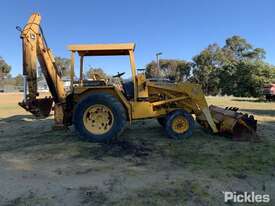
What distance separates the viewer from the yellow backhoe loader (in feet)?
25.4

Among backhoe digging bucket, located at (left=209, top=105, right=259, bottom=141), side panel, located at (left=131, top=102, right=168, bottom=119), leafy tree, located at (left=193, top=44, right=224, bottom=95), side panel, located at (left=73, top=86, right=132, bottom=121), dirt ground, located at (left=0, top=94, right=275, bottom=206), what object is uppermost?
leafy tree, located at (left=193, top=44, right=224, bottom=95)

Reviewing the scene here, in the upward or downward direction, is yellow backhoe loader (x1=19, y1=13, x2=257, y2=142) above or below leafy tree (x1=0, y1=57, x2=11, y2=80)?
below

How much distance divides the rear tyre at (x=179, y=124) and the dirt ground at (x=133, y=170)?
24 cm

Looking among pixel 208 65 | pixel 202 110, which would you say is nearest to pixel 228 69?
pixel 208 65

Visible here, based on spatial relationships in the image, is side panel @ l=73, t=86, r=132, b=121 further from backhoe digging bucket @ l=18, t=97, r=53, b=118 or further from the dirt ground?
backhoe digging bucket @ l=18, t=97, r=53, b=118

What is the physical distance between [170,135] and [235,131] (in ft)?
5.38

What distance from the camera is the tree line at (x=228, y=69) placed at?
47188mm

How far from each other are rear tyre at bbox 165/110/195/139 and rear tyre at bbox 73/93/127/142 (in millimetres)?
1203

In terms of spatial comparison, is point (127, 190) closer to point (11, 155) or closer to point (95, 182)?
point (95, 182)

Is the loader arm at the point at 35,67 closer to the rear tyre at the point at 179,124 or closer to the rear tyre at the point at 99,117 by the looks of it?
the rear tyre at the point at 99,117

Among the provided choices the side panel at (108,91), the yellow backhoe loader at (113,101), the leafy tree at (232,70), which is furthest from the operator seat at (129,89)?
the leafy tree at (232,70)

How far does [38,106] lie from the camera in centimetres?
912

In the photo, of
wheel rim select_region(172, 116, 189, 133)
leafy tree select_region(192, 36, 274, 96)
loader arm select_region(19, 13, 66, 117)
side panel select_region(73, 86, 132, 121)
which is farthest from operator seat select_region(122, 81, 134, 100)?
leafy tree select_region(192, 36, 274, 96)

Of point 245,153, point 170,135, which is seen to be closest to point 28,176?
point 170,135
